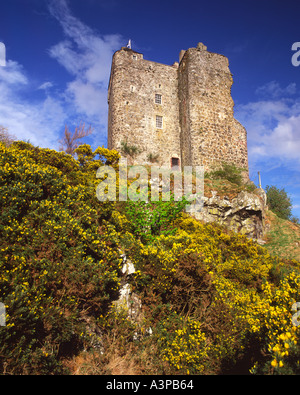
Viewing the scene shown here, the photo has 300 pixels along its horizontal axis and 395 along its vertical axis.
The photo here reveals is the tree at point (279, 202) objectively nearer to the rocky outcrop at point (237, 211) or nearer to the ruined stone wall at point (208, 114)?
the ruined stone wall at point (208, 114)

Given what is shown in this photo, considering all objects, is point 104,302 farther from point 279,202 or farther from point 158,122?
point 279,202

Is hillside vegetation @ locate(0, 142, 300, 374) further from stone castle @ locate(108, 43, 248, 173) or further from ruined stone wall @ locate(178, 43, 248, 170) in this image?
stone castle @ locate(108, 43, 248, 173)

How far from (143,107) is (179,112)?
3.79 meters

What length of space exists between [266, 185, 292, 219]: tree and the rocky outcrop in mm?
12227

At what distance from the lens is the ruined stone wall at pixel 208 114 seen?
2047cm

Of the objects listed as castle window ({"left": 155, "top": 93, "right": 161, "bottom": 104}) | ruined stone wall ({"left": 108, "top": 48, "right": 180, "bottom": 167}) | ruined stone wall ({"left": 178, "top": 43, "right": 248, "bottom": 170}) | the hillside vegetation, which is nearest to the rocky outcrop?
ruined stone wall ({"left": 178, "top": 43, "right": 248, "bottom": 170})

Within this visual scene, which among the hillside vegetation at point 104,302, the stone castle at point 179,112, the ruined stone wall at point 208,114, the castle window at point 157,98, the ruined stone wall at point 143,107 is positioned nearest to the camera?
the hillside vegetation at point 104,302

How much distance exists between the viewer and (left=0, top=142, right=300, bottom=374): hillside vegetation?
3.58 m

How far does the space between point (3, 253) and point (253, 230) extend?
46.9 ft

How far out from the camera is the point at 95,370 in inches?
168

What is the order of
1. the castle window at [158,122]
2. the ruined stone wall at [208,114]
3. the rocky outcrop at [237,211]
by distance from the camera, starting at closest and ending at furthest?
1. the rocky outcrop at [237,211]
2. the ruined stone wall at [208,114]
3. the castle window at [158,122]

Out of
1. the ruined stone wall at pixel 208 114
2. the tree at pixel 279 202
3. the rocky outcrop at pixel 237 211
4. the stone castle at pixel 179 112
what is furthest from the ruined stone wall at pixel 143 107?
the tree at pixel 279 202

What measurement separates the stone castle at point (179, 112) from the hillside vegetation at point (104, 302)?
1511 centimetres

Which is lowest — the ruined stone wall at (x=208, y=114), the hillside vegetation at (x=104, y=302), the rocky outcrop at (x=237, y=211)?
the hillside vegetation at (x=104, y=302)
